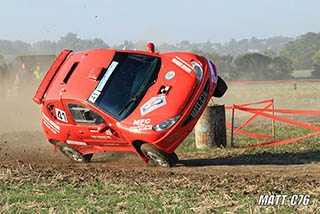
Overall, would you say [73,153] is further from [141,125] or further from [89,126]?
[141,125]

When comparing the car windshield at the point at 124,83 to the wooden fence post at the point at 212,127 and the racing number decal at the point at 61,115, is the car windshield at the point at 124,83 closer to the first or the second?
the racing number decal at the point at 61,115

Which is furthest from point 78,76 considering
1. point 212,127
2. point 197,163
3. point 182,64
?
point 212,127

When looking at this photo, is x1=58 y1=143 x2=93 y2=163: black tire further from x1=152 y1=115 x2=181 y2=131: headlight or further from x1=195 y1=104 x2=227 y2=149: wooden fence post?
x1=195 y1=104 x2=227 y2=149: wooden fence post

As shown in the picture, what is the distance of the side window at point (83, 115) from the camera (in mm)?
7898

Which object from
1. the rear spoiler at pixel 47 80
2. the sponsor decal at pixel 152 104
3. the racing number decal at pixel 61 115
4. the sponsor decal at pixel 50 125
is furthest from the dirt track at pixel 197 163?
the rear spoiler at pixel 47 80

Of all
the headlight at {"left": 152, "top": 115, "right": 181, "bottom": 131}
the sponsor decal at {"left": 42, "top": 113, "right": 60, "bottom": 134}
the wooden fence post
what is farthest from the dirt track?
the headlight at {"left": 152, "top": 115, "right": 181, "bottom": 131}

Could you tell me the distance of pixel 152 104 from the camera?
25.2 feet

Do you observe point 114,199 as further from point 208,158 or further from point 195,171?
point 208,158

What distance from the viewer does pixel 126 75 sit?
26.8ft

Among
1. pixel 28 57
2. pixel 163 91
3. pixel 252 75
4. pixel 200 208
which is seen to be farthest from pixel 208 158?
pixel 252 75

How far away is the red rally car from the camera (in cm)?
749

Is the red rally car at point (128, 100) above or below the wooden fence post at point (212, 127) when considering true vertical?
above

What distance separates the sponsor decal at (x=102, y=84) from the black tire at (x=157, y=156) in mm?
1187

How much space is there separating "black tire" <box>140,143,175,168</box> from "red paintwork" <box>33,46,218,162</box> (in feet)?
0.41
